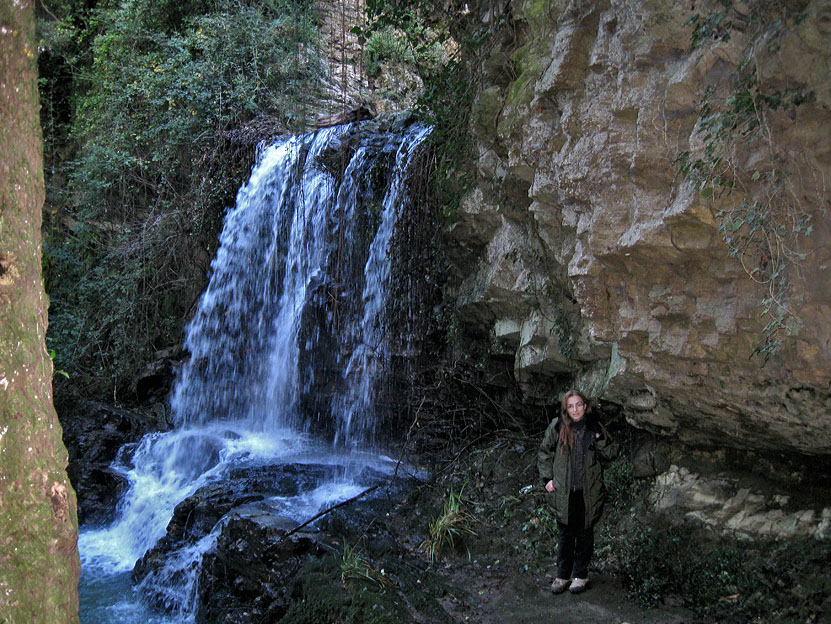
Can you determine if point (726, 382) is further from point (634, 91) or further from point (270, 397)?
point (270, 397)

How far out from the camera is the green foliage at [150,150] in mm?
11734

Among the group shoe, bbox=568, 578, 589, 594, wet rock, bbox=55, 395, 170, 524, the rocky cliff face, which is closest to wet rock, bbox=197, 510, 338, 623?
shoe, bbox=568, 578, 589, 594

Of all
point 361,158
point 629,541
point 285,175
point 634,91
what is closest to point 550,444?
point 629,541

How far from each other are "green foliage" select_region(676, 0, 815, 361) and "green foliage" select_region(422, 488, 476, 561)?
10.5 feet

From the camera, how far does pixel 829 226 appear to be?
3777 mm

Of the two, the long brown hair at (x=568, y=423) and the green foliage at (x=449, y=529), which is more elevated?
the long brown hair at (x=568, y=423)

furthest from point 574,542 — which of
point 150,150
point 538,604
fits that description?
point 150,150

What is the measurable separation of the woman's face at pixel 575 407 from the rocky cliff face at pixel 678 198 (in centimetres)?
56

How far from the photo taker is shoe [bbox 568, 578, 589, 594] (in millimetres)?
5043

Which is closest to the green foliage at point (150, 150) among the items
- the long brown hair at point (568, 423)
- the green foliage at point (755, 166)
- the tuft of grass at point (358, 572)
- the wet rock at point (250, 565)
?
the wet rock at point (250, 565)

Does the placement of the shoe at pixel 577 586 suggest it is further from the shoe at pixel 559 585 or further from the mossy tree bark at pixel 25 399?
the mossy tree bark at pixel 25 399

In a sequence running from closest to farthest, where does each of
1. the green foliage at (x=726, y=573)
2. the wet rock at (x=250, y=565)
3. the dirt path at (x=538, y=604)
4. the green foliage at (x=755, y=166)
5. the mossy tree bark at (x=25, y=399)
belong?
1. the mossy tree bark at (x=25, y=399)
2. the green foliage at (x=755, y=166)
3. the green foliage at (x=726, y=573)
4. the dirt path at (x=538, y=604)
5. the wet rock at (x=250, y=565)

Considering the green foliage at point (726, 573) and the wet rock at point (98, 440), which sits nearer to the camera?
the green foliage at point (726, 573)

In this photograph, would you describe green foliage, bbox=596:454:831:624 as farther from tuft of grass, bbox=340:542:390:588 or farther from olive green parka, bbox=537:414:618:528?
tuft of grass, bbox=340:542:390:588
